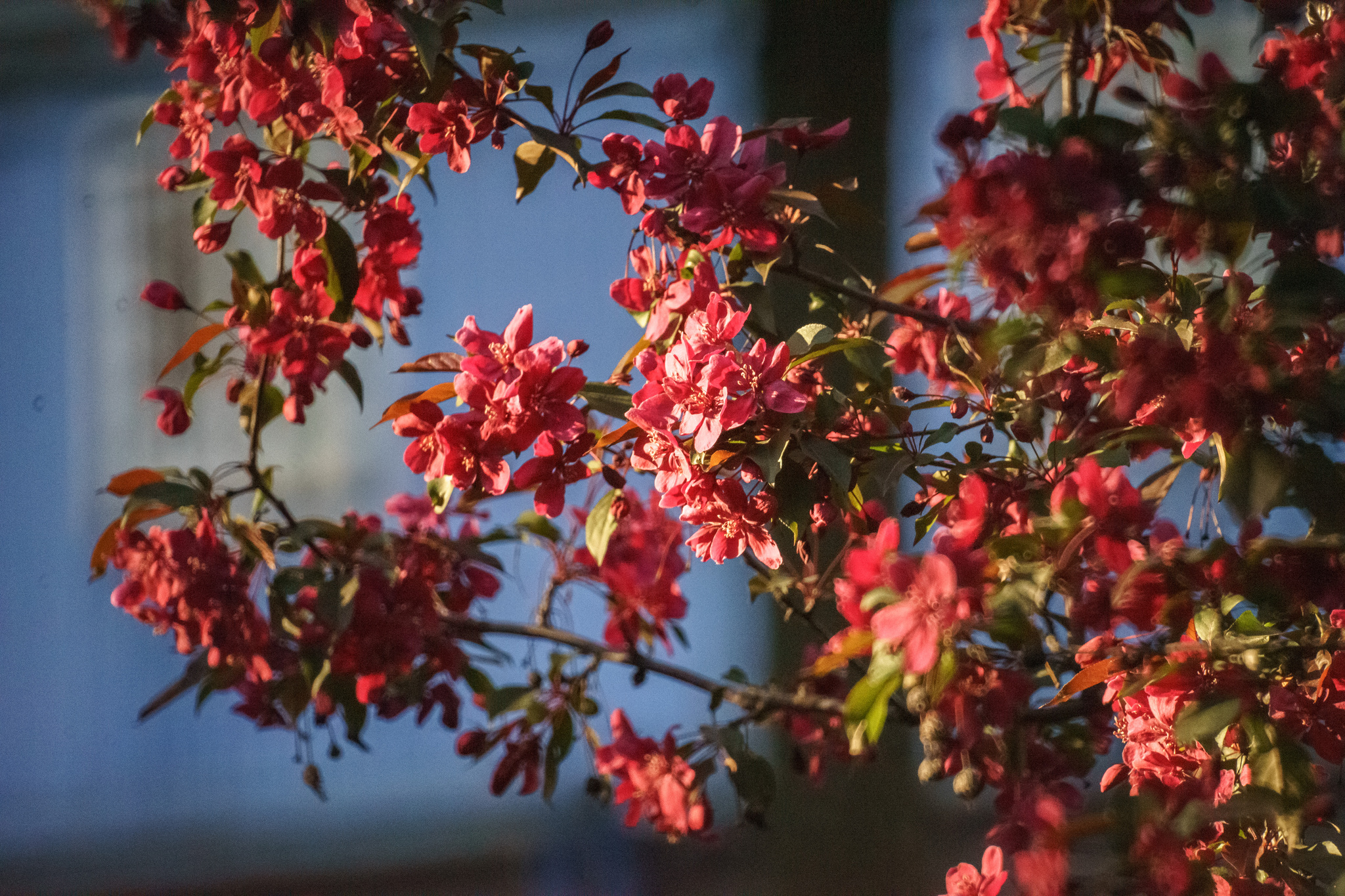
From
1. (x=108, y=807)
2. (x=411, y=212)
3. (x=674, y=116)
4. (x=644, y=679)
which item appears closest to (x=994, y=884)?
(x=644, y=679)

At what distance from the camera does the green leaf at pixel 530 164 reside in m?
0.78

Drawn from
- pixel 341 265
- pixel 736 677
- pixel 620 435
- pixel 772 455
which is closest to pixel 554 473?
pixel 620 435

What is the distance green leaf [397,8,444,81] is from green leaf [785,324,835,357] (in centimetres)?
27

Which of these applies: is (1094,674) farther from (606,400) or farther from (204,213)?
(204,213)

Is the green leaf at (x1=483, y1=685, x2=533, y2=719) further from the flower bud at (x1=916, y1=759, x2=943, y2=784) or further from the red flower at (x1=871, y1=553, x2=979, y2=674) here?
the red flower at (x1=871, y1=553, x2=979, y2=674)

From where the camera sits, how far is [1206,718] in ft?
1.71

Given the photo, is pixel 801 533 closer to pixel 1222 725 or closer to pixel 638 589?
pixel 1222 725

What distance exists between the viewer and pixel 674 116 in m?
0.73

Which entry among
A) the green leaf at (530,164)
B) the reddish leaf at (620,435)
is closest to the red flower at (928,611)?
the reddish leaf at (620,435)

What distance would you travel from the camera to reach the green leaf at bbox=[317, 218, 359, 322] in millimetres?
785

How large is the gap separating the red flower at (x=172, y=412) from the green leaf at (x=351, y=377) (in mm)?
130

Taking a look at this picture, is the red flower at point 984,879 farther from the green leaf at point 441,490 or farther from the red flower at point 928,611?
the green leaf at point 441,490

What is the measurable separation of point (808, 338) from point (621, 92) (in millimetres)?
256

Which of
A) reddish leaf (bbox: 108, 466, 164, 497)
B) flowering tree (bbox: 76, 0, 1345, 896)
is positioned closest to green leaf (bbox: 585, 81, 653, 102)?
flowering tree (bbox: 76, 0, 1345, 896)
